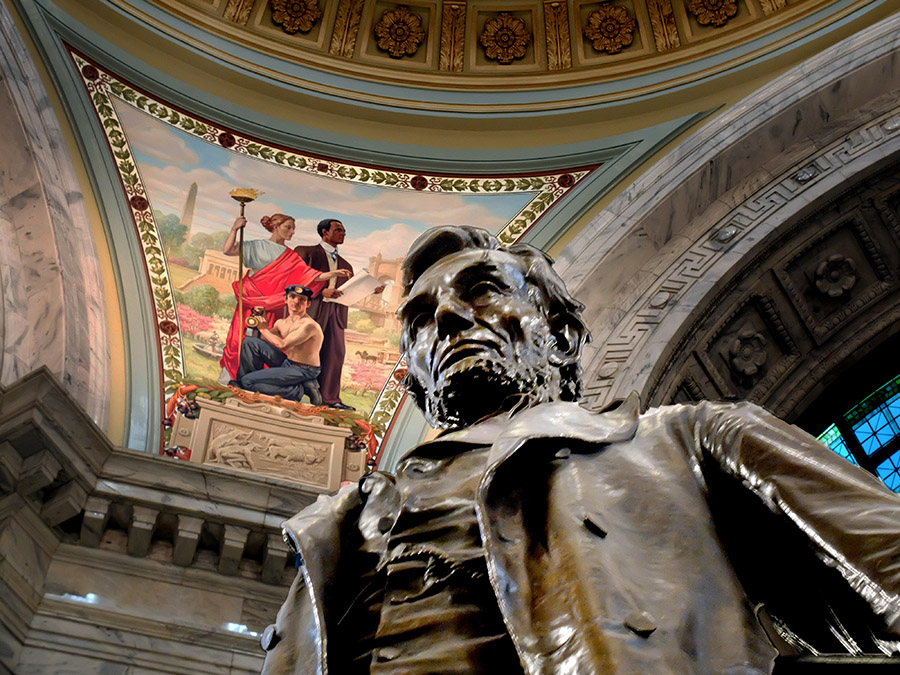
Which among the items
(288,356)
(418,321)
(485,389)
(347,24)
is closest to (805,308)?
(288,356)

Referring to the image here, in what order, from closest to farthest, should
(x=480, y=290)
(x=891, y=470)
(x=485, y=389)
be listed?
(x=485, y=389) → (x=480, y=290) → (x=891, y=470)

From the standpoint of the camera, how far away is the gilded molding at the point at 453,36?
27.9 ft

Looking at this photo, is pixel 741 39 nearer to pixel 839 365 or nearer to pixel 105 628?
pixel 839 365

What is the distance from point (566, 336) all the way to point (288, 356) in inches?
196

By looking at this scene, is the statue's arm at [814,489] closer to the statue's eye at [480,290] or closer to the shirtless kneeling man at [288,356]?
the statue's eye at [480,290]

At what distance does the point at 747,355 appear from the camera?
19.7 feet

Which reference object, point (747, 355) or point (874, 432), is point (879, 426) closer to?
point (874, 432)

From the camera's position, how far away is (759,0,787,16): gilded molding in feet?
25.1

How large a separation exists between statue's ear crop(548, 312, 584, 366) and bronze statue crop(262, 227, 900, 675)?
0.31 metres

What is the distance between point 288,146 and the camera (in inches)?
316

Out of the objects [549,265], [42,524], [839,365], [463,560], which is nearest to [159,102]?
[42,524]

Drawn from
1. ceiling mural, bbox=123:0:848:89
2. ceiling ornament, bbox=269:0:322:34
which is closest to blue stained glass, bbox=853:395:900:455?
ceiling mural, bbox=123:0:848:89

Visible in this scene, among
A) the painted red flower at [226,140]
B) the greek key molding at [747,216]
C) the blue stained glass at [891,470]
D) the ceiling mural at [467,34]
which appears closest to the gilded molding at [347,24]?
the ceiling mural at [467,34]

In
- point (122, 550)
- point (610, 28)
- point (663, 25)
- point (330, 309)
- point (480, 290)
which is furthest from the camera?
point (610, 28)
